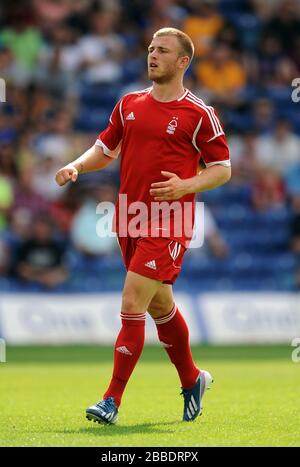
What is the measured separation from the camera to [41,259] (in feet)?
51.1

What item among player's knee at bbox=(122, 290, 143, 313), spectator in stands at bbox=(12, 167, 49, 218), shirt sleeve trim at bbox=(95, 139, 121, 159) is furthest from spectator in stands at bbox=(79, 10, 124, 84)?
player's knee at bbox=(122, 290, 143, 313)

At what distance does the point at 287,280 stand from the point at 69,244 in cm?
343

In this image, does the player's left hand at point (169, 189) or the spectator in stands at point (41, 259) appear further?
the spectator in stands at point (41, 259)

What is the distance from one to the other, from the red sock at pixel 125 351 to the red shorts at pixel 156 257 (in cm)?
30

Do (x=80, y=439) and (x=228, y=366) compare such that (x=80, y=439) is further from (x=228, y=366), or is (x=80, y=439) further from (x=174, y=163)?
(x=228, y=366)

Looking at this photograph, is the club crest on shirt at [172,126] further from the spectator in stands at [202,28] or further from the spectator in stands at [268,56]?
the spectator in stands at [268,56]

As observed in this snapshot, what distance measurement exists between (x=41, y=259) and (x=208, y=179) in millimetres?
8475

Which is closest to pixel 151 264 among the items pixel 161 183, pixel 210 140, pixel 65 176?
pixel 161 183

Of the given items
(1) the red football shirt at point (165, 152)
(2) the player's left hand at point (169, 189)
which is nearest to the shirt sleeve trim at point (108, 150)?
(1) the red football shirt at point (165, 152)

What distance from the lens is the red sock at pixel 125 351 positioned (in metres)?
7.27

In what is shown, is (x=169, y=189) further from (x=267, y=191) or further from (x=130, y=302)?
(x=267, y=191)

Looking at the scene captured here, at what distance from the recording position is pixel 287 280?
16703mm

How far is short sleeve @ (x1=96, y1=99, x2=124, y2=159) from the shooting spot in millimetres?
7801
